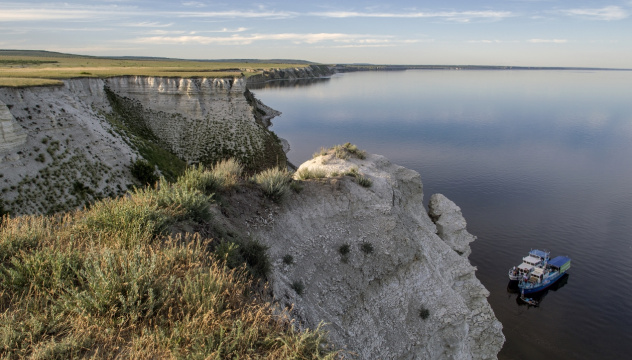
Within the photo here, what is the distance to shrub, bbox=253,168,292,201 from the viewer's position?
12969mm

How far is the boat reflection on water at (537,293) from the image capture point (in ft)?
78.3

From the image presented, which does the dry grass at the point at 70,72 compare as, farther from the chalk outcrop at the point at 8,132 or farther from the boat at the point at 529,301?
the boat at the point at 529,301

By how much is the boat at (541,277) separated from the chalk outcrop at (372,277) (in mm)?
9679

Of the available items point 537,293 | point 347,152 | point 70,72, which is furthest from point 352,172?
point 70,72

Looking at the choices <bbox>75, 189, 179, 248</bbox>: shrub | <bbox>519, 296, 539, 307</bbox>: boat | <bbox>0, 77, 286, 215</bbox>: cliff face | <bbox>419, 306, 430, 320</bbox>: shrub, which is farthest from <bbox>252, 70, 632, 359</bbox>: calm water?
<bbox>75, 189, 179, 248</bbox>: shrub

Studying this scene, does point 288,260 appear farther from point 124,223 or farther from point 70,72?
point 70,72

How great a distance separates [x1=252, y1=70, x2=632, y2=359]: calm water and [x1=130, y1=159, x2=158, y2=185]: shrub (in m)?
25.7

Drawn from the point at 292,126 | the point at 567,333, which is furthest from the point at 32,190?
the point at 292,126

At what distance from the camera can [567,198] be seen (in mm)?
37844

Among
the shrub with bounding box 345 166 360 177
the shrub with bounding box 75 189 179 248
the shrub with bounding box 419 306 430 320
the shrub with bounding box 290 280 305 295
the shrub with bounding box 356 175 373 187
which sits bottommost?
the shrub with bounding box 419 306 430 320

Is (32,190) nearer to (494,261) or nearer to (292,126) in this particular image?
(494,261)

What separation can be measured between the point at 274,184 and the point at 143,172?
1643 cm

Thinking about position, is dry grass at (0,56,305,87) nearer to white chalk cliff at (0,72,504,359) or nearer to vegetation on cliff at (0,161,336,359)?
white chalk cliff at (0,72,504,359)

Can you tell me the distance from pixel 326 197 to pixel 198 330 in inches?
421
